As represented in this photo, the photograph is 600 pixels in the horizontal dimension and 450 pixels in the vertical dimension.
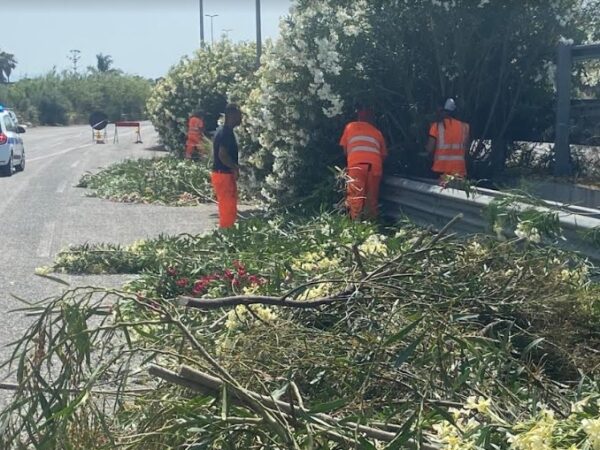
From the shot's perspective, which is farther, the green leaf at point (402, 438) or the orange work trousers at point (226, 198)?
the orange work trousers at point (226, 198)

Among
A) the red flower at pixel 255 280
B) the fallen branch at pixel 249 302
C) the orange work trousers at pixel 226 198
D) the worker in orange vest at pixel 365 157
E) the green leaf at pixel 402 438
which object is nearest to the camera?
the green leaf at pixel 402 438

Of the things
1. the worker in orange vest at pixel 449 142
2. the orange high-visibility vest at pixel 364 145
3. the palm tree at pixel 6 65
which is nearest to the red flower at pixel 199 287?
the orange high-visibility vest at pixel 364 145

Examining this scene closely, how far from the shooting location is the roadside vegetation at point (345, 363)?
328 cm

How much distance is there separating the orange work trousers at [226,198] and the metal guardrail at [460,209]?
214 centimetres

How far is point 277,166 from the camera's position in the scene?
12977 mm

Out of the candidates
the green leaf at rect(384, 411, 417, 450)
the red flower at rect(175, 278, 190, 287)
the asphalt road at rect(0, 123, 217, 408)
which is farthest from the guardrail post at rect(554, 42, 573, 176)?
the green leaf at rect(384, 411, 417, 450)

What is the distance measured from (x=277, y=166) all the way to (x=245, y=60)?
16.4 meters

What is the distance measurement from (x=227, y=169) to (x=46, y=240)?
2.44m

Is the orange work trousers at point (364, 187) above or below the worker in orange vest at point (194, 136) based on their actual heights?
above

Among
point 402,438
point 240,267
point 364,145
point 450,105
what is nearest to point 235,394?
point 402,438

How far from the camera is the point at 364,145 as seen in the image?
1139 cm

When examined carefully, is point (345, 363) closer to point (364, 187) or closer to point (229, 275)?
point (229, 275)

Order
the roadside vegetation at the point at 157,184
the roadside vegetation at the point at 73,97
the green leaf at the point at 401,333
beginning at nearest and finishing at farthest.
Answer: the green leaf at the point at 401,333 < the roadside vegetation at the point at 157,184 < the roadside vegetation at the point at 73,97

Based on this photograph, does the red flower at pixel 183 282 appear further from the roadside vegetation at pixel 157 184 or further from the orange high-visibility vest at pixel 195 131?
the orange high-visibility vest at pixel 195 131
